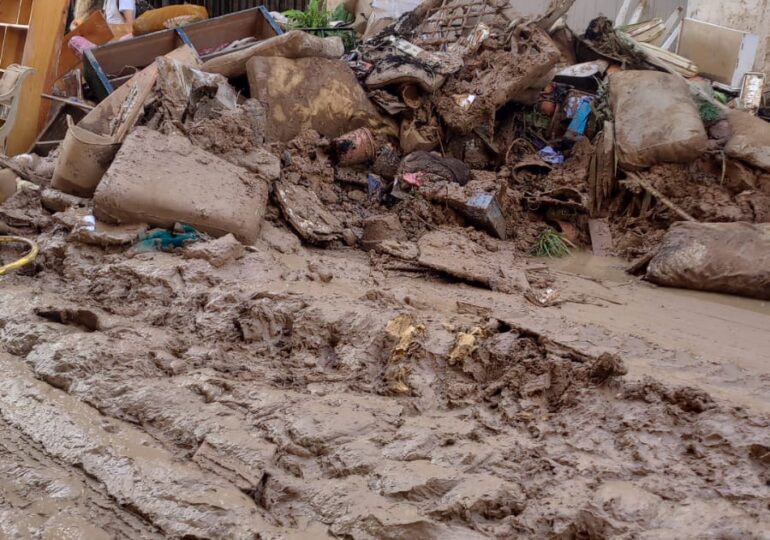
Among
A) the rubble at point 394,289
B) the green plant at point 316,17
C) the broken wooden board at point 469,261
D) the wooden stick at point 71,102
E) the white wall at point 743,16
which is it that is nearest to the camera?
the rubble at point 394,289

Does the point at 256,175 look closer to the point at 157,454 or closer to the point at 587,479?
the point at 157,454

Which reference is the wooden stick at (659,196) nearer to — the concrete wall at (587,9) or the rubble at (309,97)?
the rubble at (309,97)

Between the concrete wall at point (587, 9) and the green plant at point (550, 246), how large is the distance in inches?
187

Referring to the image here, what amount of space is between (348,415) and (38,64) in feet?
19.5

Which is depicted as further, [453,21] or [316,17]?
[316,17]

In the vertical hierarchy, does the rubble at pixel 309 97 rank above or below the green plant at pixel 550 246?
above

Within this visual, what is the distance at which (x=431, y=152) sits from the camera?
621 cm

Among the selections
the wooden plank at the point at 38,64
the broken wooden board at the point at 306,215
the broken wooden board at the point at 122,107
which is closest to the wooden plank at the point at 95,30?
the wooden plank at the point at 38,64

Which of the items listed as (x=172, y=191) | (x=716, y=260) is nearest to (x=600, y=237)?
(x=716, y=260)

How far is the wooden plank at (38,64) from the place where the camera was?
6.71 m

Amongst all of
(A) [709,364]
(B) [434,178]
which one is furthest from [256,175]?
(A) [709,364]

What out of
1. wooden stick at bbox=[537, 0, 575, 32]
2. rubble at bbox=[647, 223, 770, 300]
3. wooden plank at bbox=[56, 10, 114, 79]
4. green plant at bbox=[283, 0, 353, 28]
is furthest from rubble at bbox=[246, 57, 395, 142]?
wooden plank at bbox=[56, 10, 114, 79]

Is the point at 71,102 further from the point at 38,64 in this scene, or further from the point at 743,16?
the point at 743,16

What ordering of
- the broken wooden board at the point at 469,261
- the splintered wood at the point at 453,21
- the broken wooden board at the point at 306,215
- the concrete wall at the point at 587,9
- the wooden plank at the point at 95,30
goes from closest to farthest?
the broken wooden board at the point at 469,261 → the broken wooden board at the point at 306,215 → the splintered wood at the point at 453,21 → the wooden plank at the point at 95,30 → the concrete wall at the point at 587,9
